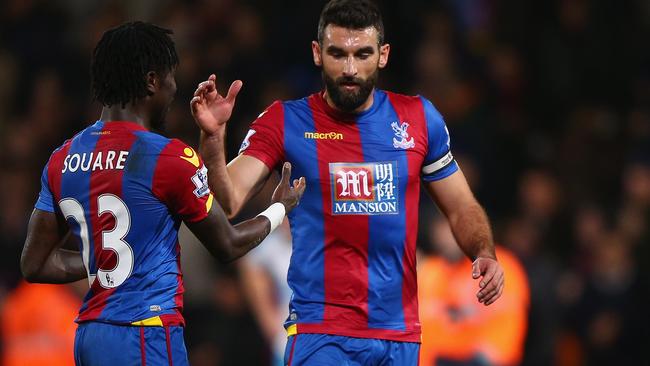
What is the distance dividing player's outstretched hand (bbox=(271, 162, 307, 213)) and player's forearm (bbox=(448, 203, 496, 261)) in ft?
2.77

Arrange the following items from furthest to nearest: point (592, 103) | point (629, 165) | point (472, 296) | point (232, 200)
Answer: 1. point (592, 103)
2. point (629, 165)
3. point (472, 296)
4. point (232, 200)

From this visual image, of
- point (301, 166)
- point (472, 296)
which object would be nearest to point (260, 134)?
point (301, 166)

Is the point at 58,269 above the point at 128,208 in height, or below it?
below

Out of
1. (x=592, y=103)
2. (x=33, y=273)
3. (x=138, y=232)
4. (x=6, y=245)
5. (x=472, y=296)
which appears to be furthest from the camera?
(x=592, y=103)

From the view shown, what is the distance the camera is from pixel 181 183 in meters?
4.94

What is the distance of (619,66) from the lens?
472 inches

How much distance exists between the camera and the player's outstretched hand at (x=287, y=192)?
5559 mm

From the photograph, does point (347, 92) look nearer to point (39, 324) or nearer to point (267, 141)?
point (267, 141)

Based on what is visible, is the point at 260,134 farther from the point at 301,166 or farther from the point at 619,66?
the point at 619,66

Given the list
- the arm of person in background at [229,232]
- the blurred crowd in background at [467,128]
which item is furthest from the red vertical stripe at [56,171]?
the blurred crowd in background at [467,128]

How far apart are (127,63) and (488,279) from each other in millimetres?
1828

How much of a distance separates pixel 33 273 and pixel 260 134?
1279 mm

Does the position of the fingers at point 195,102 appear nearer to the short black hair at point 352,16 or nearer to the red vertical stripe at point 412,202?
the short black hair at point 352,16

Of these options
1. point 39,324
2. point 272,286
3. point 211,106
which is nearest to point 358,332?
point 211,106
